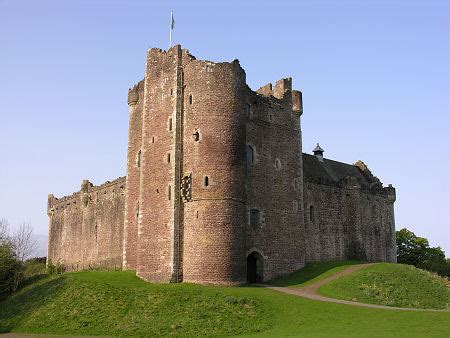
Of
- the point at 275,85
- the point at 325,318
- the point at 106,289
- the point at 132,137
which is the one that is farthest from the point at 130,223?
the point at 325,318

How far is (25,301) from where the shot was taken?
34.1m

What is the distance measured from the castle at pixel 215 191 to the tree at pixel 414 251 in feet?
60.6

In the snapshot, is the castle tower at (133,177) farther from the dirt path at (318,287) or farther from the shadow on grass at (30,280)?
the dirt path at (318,287)

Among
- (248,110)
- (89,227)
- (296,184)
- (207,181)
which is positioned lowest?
(89,227)

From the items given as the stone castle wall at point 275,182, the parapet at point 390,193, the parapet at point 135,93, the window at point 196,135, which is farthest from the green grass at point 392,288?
the parapet at point 135,93

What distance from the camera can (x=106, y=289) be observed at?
32.1 meters

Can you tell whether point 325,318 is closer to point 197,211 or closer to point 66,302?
point 197,211

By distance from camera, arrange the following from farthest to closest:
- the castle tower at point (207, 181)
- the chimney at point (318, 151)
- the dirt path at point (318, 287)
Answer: the chimney at point (318, 151), the castle tower at point (207, 181), the dirt path at point (318, 287)

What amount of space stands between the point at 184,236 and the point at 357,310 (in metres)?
12.3

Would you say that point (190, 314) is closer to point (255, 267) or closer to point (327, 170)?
point (255, 267)

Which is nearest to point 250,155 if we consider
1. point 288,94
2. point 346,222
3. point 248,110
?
point 248,110

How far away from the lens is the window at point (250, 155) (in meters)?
40.2

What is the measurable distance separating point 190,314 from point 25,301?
40.0ft

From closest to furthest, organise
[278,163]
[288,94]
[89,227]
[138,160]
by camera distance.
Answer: [278,163]
[138,160]
[288,94]
[89,227]
